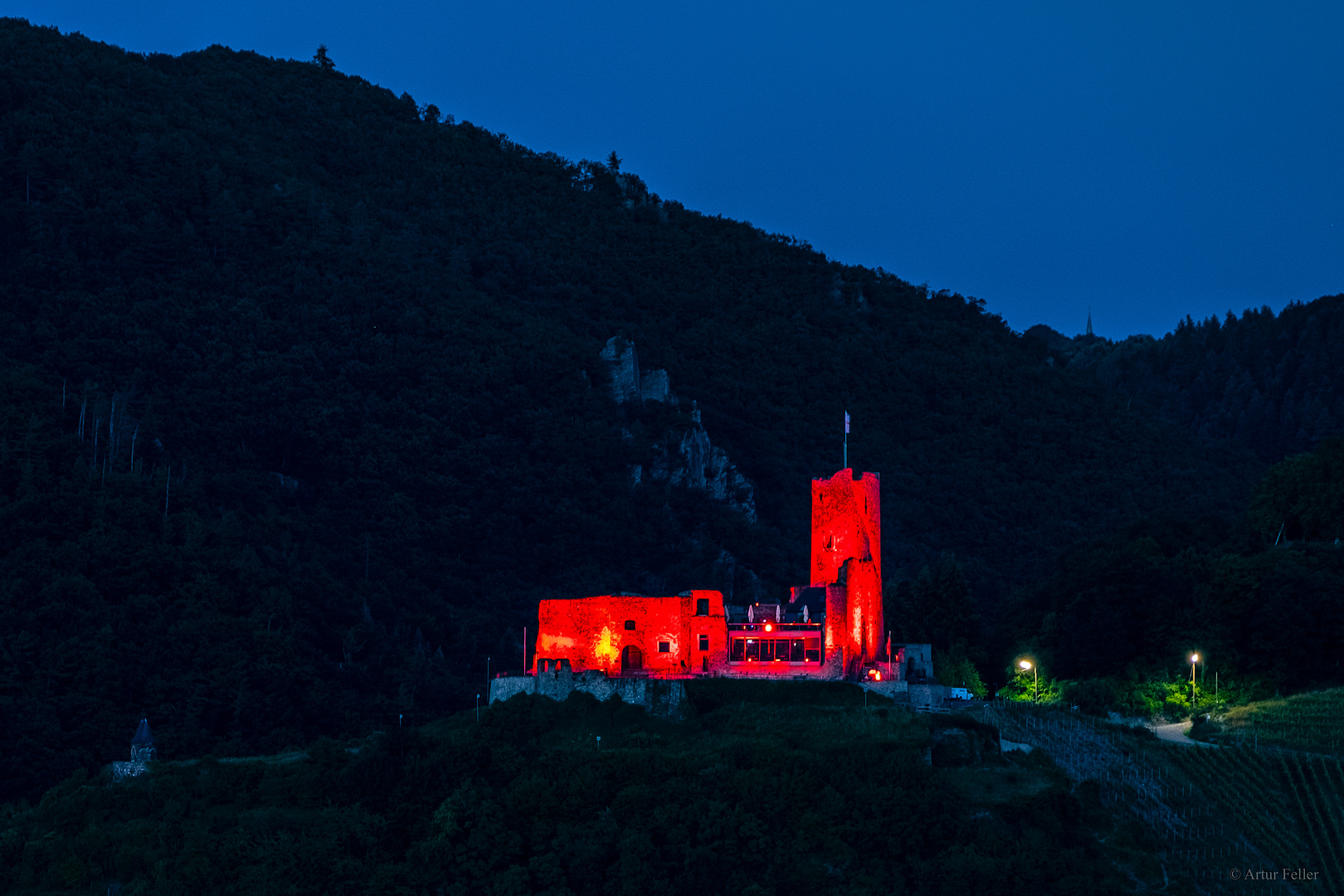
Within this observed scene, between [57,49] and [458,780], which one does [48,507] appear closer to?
[458,780]

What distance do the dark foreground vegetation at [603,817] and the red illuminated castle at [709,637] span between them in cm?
296

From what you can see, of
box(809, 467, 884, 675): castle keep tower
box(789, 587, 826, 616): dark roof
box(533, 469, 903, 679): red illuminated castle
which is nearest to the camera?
box(533, 469, 903, 679): red illuminated castle

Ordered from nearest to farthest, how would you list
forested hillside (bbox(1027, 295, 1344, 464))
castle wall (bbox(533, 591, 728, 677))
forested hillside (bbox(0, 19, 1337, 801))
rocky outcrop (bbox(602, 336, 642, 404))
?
castle wall (bbox(533, 591, 728, 677)) < forested hillside (bbox(0, 19, 1337, 801)) < rocky outcrop (bbox(602, 336, 642, 404)) < forested hillside (bbox(1027, 295, 1344, 464))

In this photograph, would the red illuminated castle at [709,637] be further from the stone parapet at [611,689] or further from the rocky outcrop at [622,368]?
the rocky outcrop at [622,368]

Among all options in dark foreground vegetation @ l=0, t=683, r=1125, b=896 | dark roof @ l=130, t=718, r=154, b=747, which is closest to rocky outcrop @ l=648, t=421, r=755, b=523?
dark foreground vegetation @ l=0, t=683, r=1125, b=896

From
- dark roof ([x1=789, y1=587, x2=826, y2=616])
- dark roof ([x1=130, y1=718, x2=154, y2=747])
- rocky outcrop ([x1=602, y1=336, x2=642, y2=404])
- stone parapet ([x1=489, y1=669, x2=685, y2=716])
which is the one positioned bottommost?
dark roof ([x1=130, y1=718, x2=154, y2=747])

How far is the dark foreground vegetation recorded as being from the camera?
180 ft

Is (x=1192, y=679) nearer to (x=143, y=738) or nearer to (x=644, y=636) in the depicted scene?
(x=644, y=636)

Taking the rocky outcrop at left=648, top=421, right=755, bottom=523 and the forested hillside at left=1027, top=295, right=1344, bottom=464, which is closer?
the rocky outcrop at left=648, top=421, right=755, bottom=523

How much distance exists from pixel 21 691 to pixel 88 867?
22.1 m

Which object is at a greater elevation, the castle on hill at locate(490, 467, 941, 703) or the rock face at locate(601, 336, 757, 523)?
the rock face at locate(601, 336, 757, 523)

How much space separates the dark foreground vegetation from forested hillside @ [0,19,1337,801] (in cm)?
1758

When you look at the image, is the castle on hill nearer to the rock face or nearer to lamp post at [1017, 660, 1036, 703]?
lamp post at [1017, 660, 1036, 703]

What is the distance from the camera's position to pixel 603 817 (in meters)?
56.3
